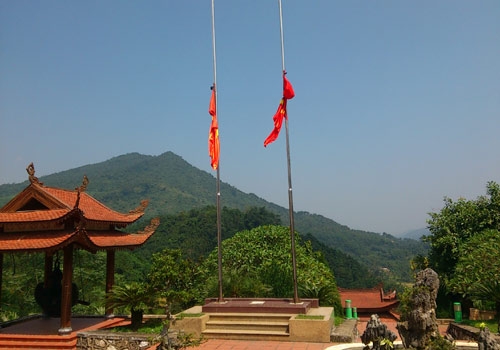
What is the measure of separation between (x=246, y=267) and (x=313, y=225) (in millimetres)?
182142

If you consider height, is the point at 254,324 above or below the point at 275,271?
below

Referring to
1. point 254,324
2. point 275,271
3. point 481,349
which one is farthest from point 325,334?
point 275,271

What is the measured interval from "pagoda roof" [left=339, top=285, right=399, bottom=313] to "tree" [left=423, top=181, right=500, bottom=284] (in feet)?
26.2

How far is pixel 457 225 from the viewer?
23047 millimetres

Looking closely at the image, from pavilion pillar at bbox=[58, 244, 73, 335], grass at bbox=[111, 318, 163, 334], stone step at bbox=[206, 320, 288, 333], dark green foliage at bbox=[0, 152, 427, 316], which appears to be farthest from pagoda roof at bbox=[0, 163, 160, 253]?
stone step at bbox=[206, 320, 288, 333]

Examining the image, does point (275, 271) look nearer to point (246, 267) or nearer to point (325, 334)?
point (246, 267)

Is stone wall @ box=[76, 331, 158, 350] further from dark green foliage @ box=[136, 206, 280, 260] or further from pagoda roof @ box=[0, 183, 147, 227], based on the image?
dark green foliage @ box=[136, 206, 280, 260]

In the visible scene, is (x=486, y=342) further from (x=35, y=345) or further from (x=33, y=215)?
(x=33, y=215)

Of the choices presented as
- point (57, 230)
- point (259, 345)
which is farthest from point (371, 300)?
point (57, 230)

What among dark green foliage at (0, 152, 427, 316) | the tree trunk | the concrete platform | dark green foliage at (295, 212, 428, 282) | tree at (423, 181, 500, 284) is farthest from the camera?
dark green foliage at (295, 212, 428, 282)

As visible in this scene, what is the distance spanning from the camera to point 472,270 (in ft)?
55.1

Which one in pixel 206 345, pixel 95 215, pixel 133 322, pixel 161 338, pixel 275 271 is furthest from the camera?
pixel 275 271

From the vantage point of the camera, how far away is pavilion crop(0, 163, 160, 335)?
12.8m

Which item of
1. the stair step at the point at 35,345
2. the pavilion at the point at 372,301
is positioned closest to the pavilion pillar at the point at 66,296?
the stair step at the point at 35,345
